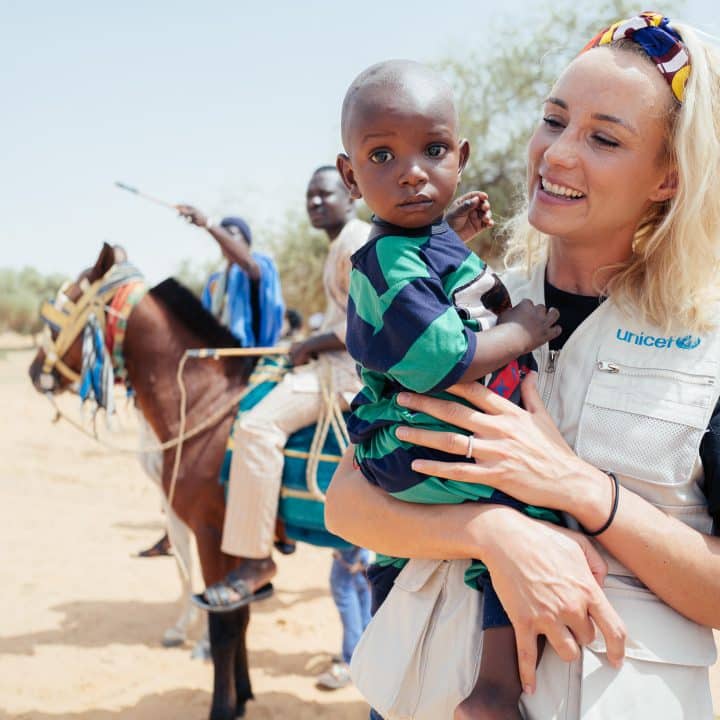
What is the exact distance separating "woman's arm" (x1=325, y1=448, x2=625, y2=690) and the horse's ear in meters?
3.45

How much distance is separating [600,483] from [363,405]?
1.94ft

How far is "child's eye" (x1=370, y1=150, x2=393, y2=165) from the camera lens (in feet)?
5.90

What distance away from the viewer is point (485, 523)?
1603 millimetres

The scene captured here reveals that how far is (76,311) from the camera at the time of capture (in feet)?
15.2

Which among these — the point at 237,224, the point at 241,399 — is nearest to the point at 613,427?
the point at 241,399

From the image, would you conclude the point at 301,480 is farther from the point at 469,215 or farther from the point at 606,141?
the point at 606,141

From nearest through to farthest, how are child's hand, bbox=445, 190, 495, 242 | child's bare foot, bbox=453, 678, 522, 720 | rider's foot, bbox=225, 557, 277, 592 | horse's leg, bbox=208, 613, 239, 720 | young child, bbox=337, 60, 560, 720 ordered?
1. child's bare foot, bbox=453, 678, 522, 720
2. young child, bbox=337, 60, 560, 720
3. child's hand, bbox=445, 190, 495, 242
4. rider's foot, bbox=225, 557, 277, 592
5. horse's leg, bbox=208, 613, 239, 720

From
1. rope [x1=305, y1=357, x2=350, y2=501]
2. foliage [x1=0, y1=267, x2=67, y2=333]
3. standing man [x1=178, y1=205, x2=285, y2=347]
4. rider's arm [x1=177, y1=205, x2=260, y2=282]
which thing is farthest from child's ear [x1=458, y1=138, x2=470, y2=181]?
foliage [x1=0, y1=267, x2=67, y2=333]

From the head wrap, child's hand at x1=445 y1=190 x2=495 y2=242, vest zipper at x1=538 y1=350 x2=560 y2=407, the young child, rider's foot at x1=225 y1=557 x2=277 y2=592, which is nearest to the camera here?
the young child

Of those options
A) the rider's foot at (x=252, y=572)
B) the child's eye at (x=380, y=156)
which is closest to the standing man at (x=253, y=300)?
the rider's foot at (x=252, y=572)

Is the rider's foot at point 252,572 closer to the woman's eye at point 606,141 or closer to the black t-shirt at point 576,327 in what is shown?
the black t-shirt at point 576,327

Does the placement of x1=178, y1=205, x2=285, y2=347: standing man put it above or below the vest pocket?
below

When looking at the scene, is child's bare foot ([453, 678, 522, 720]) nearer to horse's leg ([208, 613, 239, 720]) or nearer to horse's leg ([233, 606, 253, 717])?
horse's leg ([208, 613, 239, 720])

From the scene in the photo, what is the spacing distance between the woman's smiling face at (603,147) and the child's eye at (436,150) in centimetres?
25
